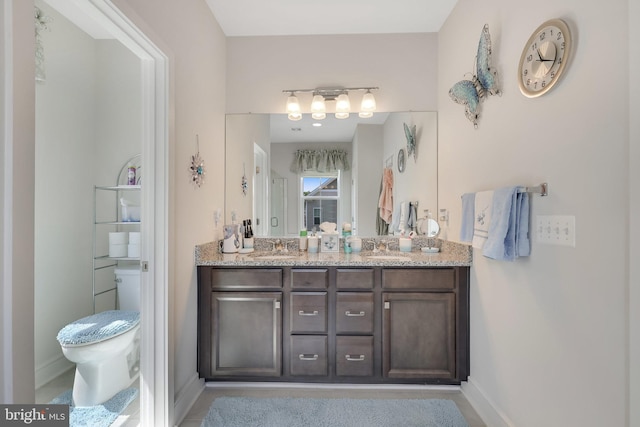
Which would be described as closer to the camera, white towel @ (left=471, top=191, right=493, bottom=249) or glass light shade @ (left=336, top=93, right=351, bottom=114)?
white towel @ (left=471, top=191, right=493, bottom=249)

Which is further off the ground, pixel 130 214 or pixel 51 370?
pixel 130 214

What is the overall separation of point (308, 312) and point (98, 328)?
49.5 inches

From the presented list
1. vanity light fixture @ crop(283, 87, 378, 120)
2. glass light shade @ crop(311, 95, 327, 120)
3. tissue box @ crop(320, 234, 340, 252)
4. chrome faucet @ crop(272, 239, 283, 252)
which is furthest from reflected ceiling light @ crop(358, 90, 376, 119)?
chrome faucet @ crop(272, 239, 283, 252)

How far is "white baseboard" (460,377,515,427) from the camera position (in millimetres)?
1609

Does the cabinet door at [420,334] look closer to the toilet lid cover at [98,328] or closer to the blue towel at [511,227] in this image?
the blue towel at [511,227]

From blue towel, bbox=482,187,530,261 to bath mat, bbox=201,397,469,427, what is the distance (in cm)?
106

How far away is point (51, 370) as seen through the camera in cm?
212

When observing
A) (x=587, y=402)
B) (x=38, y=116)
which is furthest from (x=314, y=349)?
(x=38, y=116)

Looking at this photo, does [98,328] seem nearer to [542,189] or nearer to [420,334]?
[420,334]

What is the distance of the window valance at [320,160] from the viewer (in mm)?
2654

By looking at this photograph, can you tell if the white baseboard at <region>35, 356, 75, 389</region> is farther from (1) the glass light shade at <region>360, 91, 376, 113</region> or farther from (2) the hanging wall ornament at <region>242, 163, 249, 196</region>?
(1) the glass light shade at <region>360, 91, 376, 113</region>

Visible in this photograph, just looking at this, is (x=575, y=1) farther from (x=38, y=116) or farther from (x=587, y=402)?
(x=38, y=116)

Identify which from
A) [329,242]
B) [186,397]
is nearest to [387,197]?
[329,242]

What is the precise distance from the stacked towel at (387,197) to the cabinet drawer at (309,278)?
2.80 feet
